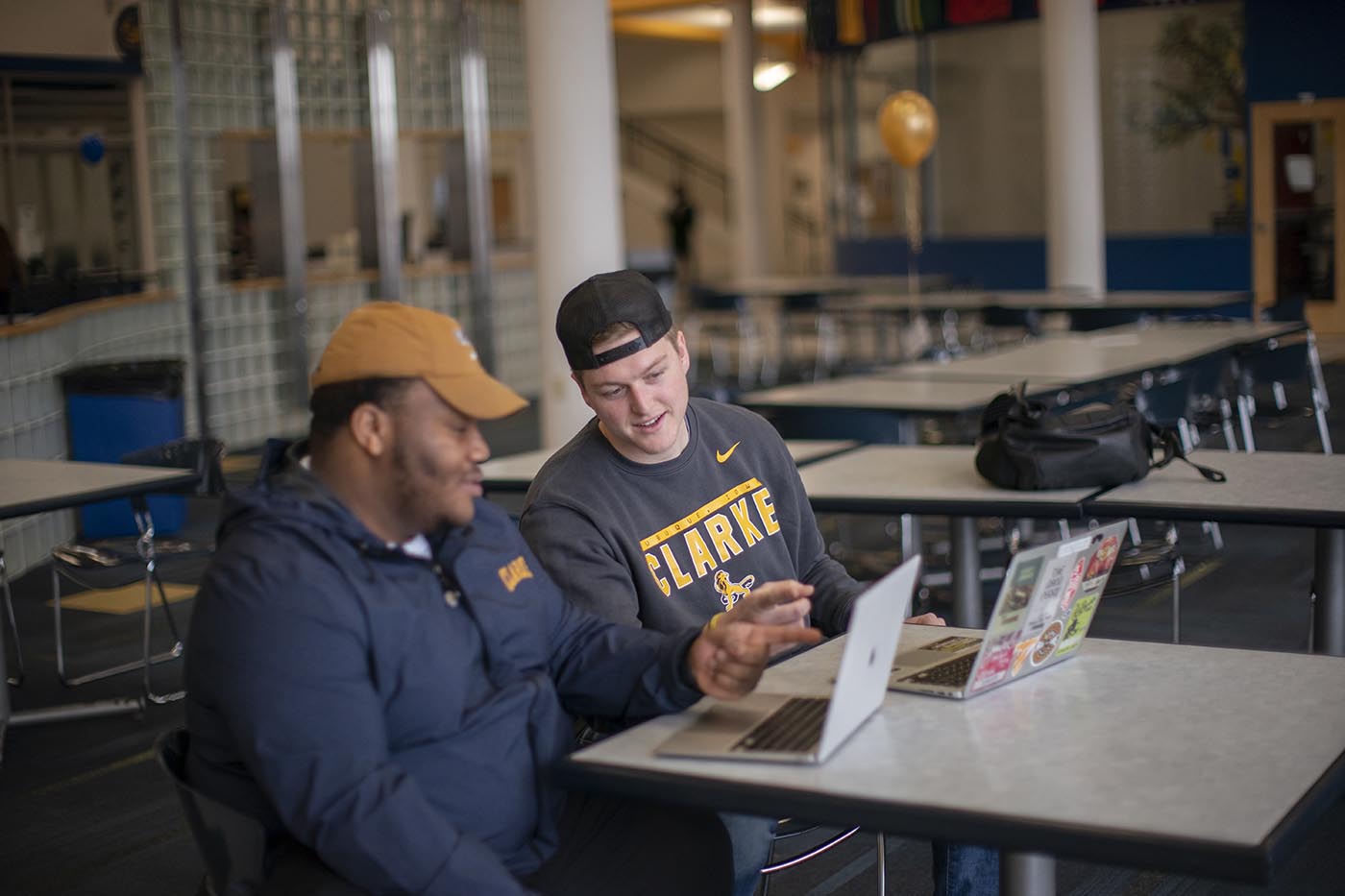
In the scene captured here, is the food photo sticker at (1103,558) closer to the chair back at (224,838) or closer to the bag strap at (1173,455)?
the chair back at (224,838)

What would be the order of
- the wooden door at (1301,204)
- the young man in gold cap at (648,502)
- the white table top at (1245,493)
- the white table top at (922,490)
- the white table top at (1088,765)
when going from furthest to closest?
the wooden door at (1301,204) → the white table top at (922,490) → the white table top at (1245,493) → the young man in gold cap at (648,502) → the white table top at (1088,765)

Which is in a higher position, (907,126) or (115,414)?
(907,126)

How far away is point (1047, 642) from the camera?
7.64 feet

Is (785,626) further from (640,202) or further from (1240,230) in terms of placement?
(640,202)

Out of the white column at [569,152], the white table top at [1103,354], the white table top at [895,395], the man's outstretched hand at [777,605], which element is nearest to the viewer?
the man's outstretched hand at [777,605]

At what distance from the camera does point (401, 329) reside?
203cm

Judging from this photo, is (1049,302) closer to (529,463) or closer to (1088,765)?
(529,463)

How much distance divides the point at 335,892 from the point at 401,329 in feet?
2.40

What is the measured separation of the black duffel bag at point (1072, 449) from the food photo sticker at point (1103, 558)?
1.56 m

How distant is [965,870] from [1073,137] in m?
11.4

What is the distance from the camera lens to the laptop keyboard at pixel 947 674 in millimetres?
2271

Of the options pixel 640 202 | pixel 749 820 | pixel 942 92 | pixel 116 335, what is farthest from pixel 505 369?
pixel 749 820

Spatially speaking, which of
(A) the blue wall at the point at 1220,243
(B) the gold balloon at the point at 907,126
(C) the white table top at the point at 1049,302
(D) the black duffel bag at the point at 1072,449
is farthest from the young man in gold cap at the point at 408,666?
(A) the blue wall at the point at 1220,243

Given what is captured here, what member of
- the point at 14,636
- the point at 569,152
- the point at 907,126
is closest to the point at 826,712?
the point at 14,636
